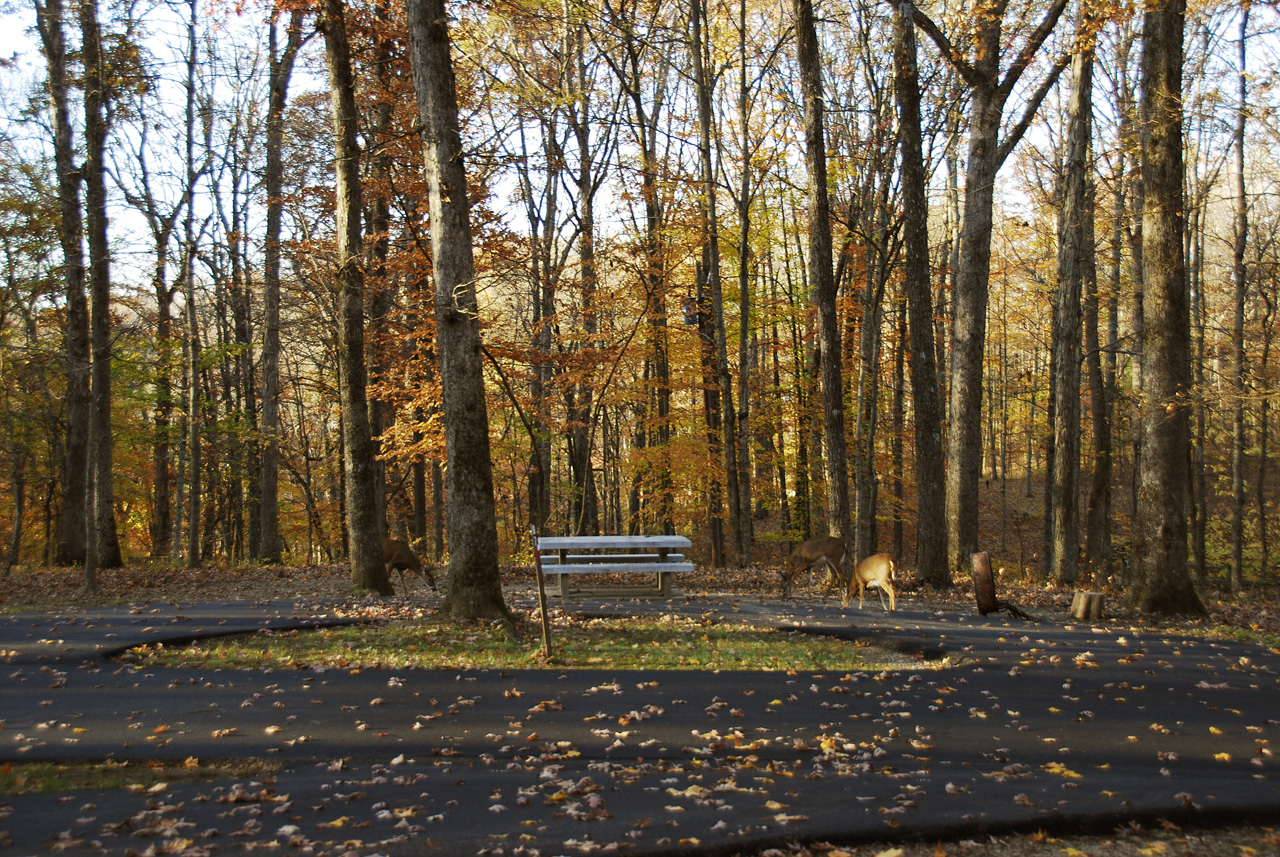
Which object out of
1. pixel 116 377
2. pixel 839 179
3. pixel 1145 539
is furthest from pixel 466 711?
pixel 116 377

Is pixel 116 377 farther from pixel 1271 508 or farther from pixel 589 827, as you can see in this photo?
pixel 1271 508

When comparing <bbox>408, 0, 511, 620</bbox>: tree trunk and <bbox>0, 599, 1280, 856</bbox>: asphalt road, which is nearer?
<bbox>0, 599, 1280, 856</bbox>: asphalt road

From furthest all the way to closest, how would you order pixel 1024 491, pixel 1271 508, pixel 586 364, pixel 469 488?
pixel 1024 491 → pixel 1271 508 → pixel 586 364 → pixel 469 488

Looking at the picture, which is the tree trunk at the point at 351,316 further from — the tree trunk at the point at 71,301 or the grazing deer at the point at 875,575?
the tree trunk at the point at 71,301

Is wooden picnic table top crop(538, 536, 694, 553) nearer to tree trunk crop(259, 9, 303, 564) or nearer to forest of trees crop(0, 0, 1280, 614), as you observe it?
forest of trees crop(0, 0, 1280, 614)

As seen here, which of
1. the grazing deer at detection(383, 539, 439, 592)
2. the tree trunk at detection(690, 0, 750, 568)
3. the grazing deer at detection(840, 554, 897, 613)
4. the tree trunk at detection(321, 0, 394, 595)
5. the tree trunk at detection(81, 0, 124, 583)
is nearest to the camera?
the grazing deer at detection(840, 554, 897, 613)

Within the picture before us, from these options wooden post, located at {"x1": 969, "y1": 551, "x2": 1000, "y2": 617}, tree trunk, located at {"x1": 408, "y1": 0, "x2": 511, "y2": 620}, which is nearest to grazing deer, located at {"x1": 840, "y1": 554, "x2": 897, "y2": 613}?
wooden post, located at {"x1": 969, "y1": 551, "x2": 1000, "y2": 617}

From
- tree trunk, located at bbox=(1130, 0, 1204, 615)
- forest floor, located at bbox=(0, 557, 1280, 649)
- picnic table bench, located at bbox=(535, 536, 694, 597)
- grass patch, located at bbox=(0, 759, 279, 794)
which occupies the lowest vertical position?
forest floor, located at bbox=(0, 557, 1280, 649)

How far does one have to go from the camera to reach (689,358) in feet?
69.4

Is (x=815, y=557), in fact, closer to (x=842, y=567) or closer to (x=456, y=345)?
(x=842, y=567)

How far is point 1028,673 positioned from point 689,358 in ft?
47.5

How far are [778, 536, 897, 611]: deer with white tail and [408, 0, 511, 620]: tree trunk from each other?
15.4 feet

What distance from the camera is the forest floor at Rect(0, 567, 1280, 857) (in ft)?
13.5

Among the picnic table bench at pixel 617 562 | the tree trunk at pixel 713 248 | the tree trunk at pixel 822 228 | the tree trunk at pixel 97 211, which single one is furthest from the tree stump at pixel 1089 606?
the tree trunk at pixel 97 211
